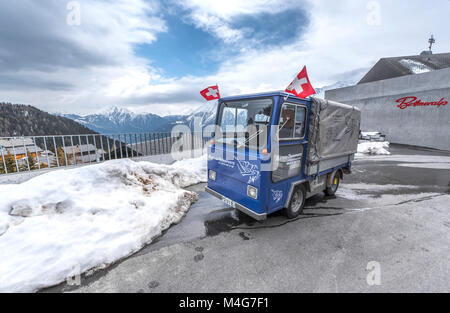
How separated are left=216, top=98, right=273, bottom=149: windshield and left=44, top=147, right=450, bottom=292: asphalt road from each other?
1.86 meters

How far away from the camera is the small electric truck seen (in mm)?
3643

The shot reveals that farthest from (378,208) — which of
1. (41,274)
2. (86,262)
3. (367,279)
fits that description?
(41,274)

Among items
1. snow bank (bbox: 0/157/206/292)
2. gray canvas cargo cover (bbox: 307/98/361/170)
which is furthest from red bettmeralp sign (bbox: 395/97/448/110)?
snow bank (bbox: 0/157/206/292)

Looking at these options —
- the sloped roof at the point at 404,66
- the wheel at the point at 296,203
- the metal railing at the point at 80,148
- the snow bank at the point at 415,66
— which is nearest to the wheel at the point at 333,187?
the wheel at the point at 296,203

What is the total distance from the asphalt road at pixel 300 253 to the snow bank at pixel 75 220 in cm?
30

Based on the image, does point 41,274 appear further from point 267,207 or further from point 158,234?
point 267,207

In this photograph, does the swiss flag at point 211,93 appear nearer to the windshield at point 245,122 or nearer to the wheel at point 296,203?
the windshield at point 245,122

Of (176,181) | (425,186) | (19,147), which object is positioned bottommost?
(425,186)

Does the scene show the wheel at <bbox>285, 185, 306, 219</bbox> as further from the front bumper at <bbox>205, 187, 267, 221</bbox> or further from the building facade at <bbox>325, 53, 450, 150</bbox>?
the building facade at <bbox>325, 53, 450, 150</bbox>

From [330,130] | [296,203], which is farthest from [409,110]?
[296,203]

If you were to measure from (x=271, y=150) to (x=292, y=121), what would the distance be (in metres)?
0.91

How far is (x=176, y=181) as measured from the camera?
22.1 ft

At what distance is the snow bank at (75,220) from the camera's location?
275cm
